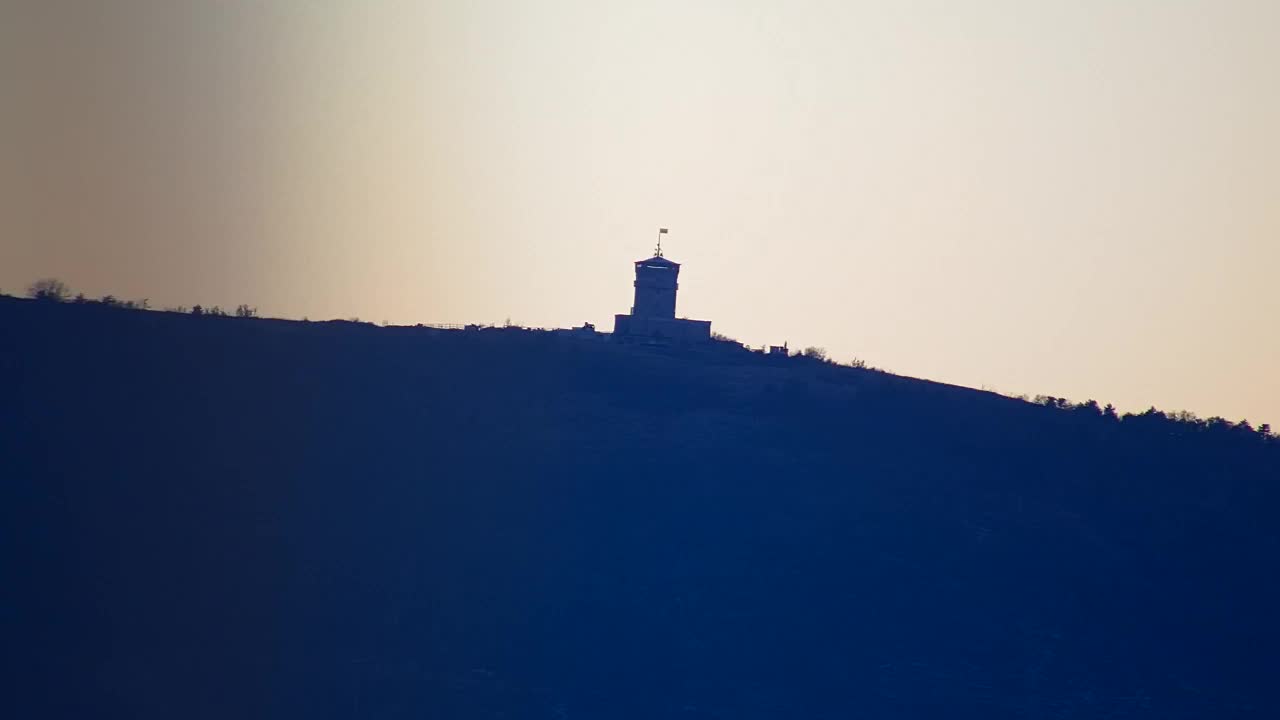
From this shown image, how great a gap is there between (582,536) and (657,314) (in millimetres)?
14191

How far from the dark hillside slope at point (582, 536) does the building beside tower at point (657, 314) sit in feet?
4.58

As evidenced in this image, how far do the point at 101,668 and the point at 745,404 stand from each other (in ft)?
92.3

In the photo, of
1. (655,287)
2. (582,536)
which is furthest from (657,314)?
(582,536)

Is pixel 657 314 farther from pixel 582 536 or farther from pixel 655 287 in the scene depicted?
pixel 582 536

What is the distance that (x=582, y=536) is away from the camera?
242ft

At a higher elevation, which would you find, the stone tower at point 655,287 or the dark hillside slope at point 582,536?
the stone tower at point 655,287

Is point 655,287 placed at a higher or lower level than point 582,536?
higher

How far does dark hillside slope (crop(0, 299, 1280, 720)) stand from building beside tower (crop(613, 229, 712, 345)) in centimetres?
140

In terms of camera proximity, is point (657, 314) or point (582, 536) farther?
point (657, 314)

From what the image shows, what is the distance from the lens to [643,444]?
79.2 meters

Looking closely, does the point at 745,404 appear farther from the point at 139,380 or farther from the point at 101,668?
the point at 101,668

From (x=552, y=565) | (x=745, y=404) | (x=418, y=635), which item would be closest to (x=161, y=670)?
(x=418, y=635)

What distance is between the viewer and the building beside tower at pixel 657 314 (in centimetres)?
8381

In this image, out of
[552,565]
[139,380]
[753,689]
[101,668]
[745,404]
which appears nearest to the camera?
[101,668]
